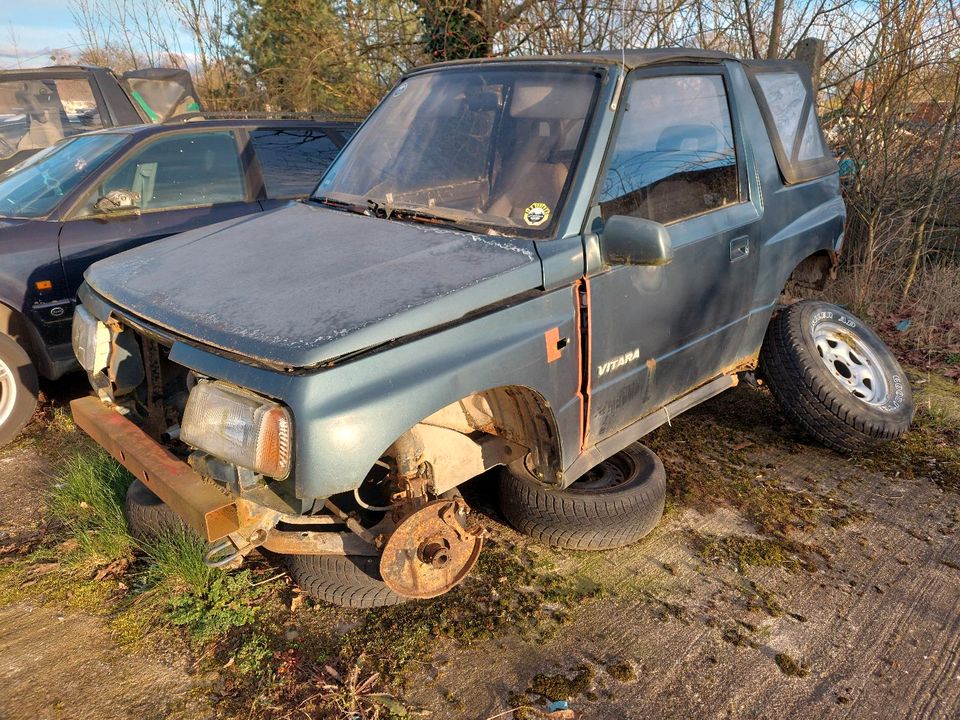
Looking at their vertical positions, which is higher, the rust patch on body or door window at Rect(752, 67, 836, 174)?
door window at Rect(752, 67, 836, 174)

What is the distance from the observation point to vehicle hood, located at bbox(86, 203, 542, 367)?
7.02 ft

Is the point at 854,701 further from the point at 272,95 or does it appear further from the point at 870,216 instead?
the point at 272,95

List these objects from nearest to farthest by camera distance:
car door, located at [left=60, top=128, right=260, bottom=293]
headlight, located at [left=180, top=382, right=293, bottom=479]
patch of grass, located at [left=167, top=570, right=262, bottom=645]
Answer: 1. headlight, located at [left=180, top=382, right=293, bottom=479]
2. patch of grass, located at [left=167, top=570, right=262, bottom=645]
3. car door, located at [left=60, top=128, right=260, bottom=293]

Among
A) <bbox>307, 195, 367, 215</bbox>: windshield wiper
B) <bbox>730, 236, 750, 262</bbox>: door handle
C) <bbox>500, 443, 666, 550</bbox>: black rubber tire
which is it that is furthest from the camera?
<bbox>730, 236, 750, 262</bbox>: door handle

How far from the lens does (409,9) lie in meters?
9.13

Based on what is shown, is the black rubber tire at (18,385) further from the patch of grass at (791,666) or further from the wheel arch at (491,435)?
the patch of grass at (791,666)

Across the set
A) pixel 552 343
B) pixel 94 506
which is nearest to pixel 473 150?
pixel 552 343

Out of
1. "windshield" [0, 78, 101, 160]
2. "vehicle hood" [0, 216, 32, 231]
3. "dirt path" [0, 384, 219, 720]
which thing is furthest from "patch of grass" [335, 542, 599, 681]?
"windshield" [0, 78, 101, 160]

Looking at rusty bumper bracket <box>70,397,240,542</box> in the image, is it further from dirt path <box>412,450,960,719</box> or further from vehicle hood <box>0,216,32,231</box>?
vehicle hood <box>0,216,32,231</box>

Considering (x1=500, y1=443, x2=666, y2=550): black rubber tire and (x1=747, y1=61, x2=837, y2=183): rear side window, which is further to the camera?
(x1=747, y1=61, x2=837, y2=183): rear side window

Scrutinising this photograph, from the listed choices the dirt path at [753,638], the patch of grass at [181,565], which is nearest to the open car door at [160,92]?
the patch of grass at [181,565]

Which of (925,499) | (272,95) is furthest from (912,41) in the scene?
(272,95)

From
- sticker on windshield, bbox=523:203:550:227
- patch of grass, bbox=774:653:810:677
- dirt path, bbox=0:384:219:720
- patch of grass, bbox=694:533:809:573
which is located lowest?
patch of grass, bbox=694:533:809:573

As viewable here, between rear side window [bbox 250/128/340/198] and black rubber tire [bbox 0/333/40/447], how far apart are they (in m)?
1.83
